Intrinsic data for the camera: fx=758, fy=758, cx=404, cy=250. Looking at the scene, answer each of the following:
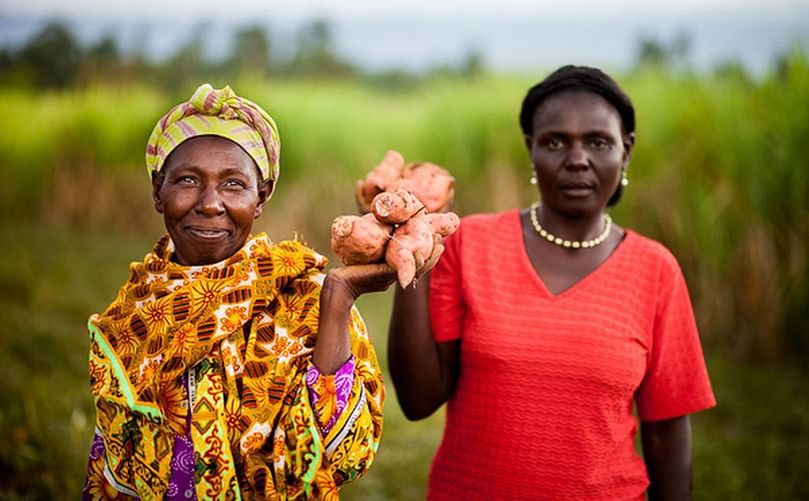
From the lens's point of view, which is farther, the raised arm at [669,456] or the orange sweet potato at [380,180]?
the raised arm at [669,456]

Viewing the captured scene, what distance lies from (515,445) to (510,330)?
0.33 meters

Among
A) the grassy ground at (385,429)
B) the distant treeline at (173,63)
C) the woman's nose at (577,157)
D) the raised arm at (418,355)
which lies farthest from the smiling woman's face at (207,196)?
the distant treeline at (173,63)

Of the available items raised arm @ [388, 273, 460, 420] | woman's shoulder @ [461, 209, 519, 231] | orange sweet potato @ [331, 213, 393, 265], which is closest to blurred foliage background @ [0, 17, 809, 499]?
raised arm @ [388, 273, 460, 420]

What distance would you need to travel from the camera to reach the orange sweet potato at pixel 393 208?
1729 mm

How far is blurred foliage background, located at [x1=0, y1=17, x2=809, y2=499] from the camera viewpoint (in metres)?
4.54

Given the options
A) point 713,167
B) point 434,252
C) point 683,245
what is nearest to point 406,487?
point 434,252

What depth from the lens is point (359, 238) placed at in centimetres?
169

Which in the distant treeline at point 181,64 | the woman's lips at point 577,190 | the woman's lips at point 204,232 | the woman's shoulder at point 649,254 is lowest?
the woman's shoulder at point 649,254

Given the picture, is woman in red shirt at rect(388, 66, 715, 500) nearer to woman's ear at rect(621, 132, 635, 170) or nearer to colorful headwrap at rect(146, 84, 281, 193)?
woman's ear at rect(621, 132, 635, 170)

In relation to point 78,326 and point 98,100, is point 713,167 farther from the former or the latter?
point 98,100

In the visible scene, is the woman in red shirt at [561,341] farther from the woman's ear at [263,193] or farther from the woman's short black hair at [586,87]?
the woman's ear at [263,193]

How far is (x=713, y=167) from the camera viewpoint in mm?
6156

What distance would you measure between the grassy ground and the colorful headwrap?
2.24 metres

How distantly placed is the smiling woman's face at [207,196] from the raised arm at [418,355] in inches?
25.0
